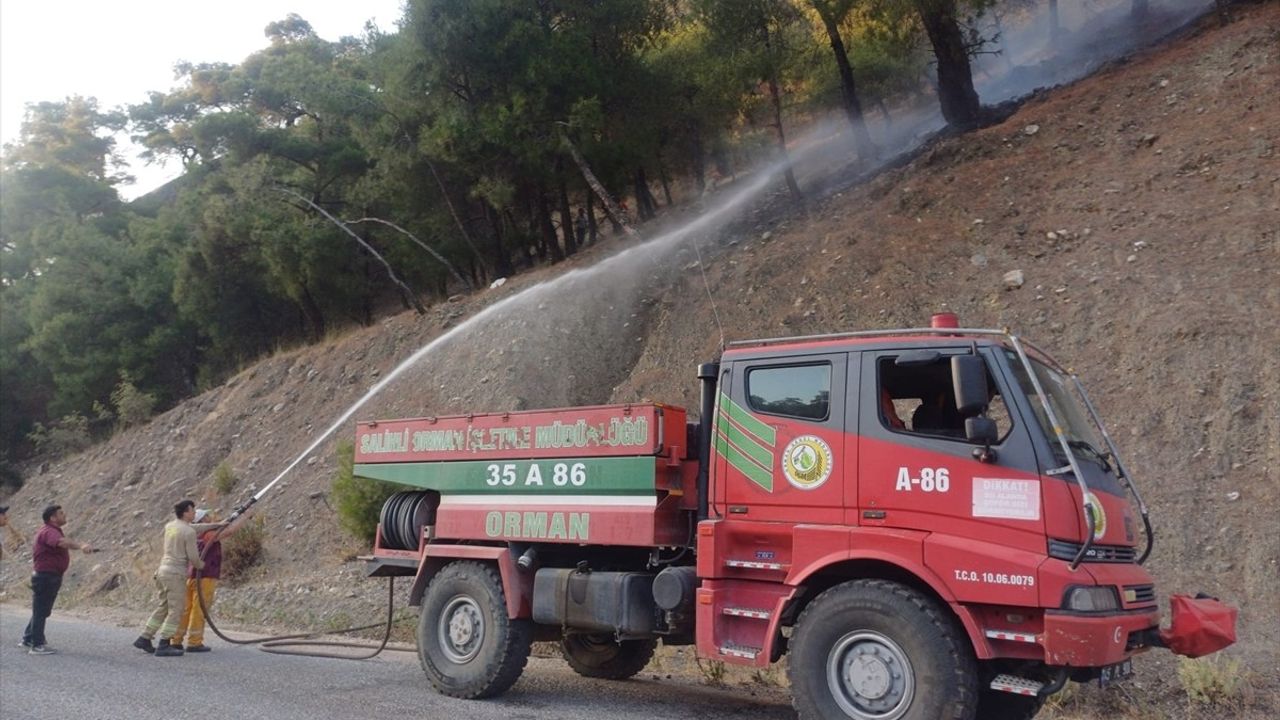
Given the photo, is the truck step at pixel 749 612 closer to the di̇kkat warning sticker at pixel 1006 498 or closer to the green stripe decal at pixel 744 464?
the green stripe decal at pixel 744 464

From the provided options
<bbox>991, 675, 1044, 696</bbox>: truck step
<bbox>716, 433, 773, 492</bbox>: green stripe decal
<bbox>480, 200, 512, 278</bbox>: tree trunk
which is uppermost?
<bbox>480, 200, 512, 278</bbox>: tree trunk

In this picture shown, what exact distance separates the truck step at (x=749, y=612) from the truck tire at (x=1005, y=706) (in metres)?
1.46

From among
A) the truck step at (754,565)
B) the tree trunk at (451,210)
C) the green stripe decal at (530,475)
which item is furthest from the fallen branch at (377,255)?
the truck step at (754,565)

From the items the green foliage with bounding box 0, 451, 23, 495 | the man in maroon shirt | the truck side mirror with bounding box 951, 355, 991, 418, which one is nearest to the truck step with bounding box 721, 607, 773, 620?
the truck side mirror with bounding box 951, 355, 991, 418

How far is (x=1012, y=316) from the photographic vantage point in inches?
551

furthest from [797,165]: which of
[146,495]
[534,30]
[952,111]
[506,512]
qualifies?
[506,512]

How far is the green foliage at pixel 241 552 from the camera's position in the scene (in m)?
16.2

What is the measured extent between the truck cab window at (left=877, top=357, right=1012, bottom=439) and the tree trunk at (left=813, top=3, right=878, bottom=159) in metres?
15.0

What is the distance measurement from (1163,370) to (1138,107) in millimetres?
7592

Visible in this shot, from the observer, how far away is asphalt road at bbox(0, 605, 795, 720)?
7.44m

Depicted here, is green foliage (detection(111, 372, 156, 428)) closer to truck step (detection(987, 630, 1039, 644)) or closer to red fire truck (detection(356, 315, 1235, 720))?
red fire truck (detection(356, 315, 1235, 720))

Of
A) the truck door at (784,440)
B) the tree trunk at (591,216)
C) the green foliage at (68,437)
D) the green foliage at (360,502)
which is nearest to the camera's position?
the truck door at (784,440)

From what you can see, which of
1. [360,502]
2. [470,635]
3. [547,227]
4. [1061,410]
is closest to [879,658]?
[1061,410]

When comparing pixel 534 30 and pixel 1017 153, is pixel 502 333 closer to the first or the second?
pixel 534 30
